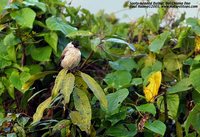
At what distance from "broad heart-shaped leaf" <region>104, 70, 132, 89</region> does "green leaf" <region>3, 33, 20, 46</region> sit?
0.26 m

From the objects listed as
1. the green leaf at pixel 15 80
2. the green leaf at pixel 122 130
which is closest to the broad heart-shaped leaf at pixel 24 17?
the green leaf at pixel 15 80

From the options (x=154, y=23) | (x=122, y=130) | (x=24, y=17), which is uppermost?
(x=24, y=17)

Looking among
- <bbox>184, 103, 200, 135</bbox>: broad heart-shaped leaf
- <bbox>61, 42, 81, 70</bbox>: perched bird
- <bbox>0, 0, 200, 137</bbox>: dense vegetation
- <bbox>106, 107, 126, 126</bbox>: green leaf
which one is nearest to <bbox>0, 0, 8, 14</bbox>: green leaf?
<bbox>0, 0, 200, 137</bbox>: dense vegetation

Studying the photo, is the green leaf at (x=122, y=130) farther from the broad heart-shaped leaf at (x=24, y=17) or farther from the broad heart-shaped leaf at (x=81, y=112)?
the broad heart-shaped leaf at (x=24, y=17)

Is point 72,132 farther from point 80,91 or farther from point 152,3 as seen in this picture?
point 152,3

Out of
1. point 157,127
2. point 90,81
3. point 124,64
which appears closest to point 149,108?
point 157,127

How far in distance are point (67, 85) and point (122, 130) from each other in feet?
0.55

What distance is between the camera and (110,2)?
2.70 metres

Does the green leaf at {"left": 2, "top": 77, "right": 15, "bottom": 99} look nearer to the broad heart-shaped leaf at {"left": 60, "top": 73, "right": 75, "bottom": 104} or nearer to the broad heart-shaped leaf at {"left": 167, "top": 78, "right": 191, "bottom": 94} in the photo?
the broad heart-shaped leaf at {"left": 60, "top": 73, "right": 75, "bottom": 104}

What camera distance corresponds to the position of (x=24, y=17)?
3.33 ft

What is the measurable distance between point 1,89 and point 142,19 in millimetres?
625

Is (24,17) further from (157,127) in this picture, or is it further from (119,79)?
(157,127)

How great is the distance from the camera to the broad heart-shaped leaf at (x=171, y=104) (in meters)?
0.87

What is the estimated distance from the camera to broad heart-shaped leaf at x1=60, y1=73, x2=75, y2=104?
0.74 meters
